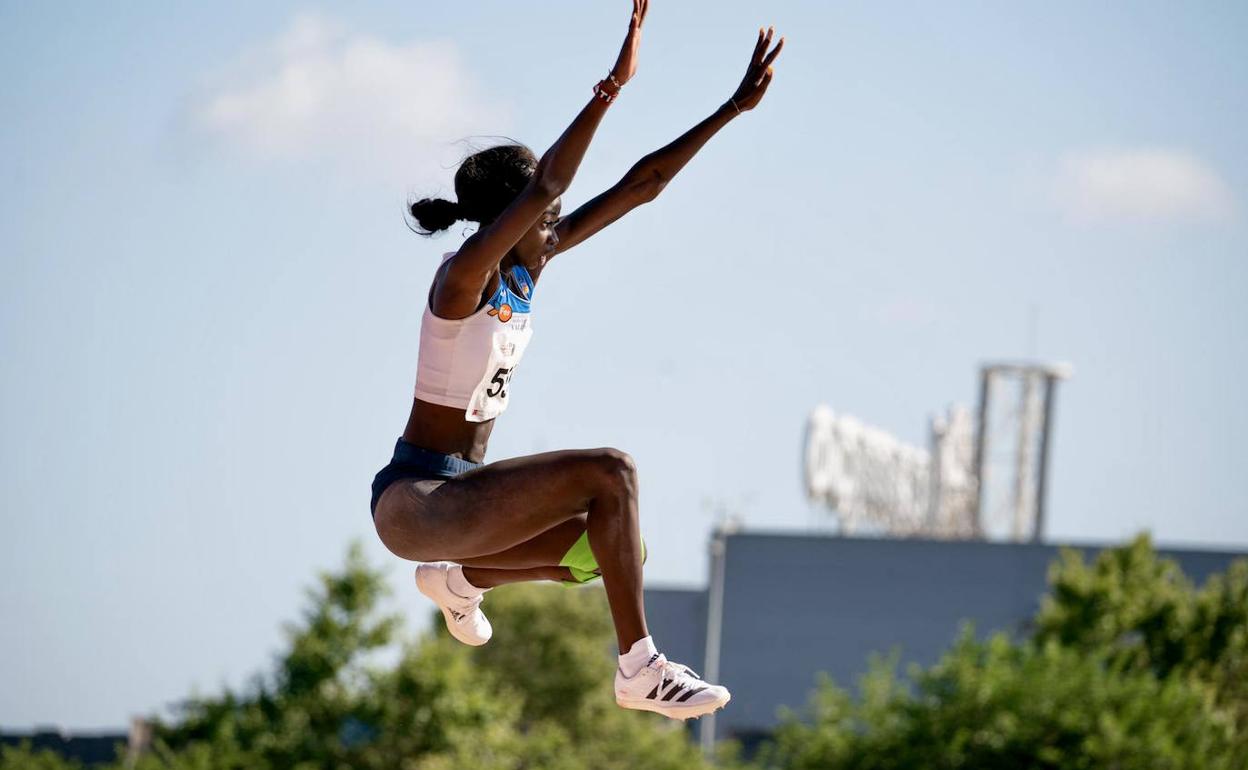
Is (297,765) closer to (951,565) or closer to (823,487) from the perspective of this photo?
(823,487)

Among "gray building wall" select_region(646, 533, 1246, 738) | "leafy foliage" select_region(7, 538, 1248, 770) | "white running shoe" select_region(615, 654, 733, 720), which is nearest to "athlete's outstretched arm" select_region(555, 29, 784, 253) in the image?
"white running shoe" select_region(615, 654, 733, 720)

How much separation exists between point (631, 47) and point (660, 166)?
1.15m

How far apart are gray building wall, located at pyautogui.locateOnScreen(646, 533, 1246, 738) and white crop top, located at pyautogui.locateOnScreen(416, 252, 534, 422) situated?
39322 mm

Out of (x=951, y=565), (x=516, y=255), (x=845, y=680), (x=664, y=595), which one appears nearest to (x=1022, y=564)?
(x=951, y=565)

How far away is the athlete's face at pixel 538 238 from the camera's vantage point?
6867 millimetres

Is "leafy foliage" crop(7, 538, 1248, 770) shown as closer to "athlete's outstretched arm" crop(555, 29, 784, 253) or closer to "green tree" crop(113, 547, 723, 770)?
"green tree" crop(113, 547, 723, 770)

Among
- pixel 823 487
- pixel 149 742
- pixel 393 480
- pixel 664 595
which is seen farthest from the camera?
pixel 664 595

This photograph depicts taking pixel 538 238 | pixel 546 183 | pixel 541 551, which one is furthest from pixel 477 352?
pixel 541 551

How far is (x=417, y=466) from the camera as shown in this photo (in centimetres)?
683

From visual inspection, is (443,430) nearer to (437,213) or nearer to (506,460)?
(506,460)

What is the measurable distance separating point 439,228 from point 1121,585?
24440mm

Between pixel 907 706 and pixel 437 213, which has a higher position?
pixel 437 213

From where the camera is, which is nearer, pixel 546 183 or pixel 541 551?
pixel 546 183

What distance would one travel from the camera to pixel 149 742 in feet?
122
